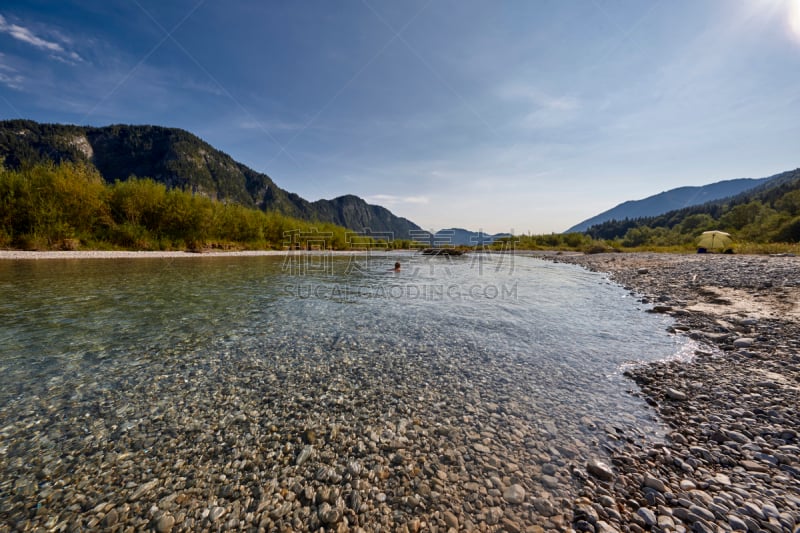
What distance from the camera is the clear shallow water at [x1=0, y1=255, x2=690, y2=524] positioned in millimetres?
3627

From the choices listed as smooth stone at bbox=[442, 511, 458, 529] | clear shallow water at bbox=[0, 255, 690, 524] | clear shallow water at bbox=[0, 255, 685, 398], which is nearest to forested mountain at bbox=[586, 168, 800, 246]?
clear shallow water at bbox=[0, 255, 685, 398]

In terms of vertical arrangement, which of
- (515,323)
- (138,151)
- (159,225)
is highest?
(138,151)

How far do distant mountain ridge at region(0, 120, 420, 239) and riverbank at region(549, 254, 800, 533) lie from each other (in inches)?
6275

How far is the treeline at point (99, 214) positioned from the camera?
24531 millimetres

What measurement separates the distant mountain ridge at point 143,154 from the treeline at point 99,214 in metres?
111

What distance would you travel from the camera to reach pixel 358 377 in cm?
494

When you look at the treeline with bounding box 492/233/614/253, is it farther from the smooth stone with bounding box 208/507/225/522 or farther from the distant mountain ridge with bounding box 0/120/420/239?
the distant mountain ridge with bounding box 0/120/420/239

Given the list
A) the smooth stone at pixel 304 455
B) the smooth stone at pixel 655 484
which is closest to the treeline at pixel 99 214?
the smooth stone at pixel 304 455

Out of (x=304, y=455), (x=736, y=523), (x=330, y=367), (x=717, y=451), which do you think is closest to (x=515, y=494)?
(x=736, y=523)

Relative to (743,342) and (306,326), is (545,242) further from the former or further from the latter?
(306,326)

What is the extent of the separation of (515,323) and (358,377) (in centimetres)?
563

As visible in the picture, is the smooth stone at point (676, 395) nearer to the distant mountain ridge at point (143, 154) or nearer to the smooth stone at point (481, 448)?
the smooth stone at point (481, 448)

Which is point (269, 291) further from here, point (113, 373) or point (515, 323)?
point (515, 323)

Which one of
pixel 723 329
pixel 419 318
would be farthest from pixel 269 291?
pixel 723 329
